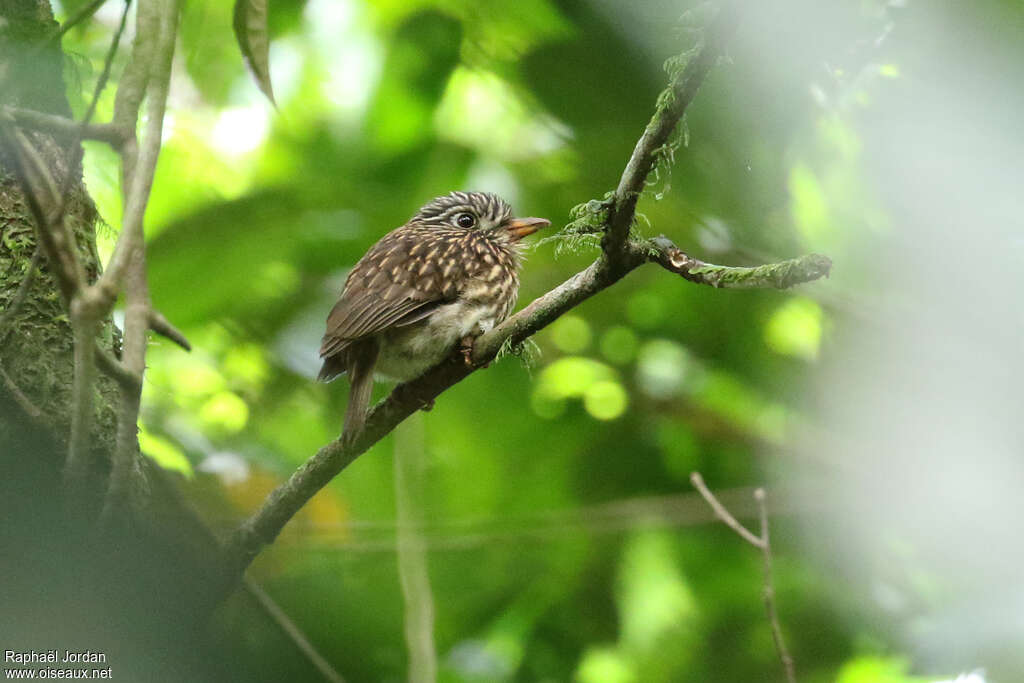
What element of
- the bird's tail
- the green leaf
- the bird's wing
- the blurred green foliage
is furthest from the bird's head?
the green leaf

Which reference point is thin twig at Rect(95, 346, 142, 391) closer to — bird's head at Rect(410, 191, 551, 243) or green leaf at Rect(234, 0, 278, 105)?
green leaf at Rect(234, 0, 278, 105)

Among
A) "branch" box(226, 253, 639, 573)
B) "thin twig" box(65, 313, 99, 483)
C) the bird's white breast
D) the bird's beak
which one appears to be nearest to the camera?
"thin twig" box(65, 313, 99, 483)

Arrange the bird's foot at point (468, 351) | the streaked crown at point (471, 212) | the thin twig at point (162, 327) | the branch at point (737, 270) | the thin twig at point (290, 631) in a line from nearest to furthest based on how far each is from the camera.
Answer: the branch at point (737, 270) → the thin twig at point (162, 327) → the thin twig at point (290, 631) → the bird's foot at point (468, 351) → the streaked crown at point (471, 212)

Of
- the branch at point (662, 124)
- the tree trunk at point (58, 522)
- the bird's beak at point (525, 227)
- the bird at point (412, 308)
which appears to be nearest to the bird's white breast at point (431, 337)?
the bird at point (412, 308)

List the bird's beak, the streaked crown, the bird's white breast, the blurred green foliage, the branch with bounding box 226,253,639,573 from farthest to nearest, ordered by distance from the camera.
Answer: the blurred green foliage, the streaked crown, the bird's beak, the bird's white breast, the branch with bounding box 226,253,639,573

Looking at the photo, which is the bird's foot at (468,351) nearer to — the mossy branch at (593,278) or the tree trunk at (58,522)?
the mossy branch at (593,278)

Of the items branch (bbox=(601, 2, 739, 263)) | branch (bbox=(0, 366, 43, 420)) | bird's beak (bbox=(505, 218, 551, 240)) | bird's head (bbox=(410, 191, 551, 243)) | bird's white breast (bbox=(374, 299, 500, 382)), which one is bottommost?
branch (bbox=(601, 2, 739, 263))

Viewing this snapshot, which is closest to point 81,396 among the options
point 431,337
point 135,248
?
point 135,248
